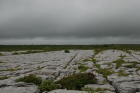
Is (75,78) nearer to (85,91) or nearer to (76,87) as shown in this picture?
(76,87)

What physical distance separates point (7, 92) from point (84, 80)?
221cm

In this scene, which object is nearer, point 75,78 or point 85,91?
point 85,91

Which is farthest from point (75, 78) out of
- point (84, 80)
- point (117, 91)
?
point (117, 91)

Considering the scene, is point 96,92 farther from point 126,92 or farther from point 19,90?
point 19,90

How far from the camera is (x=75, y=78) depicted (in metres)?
3.39

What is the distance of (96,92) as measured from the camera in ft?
8.76

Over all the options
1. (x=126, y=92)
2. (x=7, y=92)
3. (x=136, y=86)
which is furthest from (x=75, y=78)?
(x=7, y=92)

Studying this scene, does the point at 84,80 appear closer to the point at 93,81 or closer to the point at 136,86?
the point at 93,81

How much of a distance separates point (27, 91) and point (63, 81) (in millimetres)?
1072

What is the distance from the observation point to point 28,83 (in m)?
3.39

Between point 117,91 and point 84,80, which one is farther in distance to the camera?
point 84,80

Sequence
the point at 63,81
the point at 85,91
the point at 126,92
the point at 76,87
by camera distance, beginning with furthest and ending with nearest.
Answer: the point at 63,81, the point at 76,87, the point at 85,91, the point at 126,92

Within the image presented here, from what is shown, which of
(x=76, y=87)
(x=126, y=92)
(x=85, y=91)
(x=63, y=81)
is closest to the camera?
(x=126, y=92)

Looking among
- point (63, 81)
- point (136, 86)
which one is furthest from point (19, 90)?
point (136, 86)
